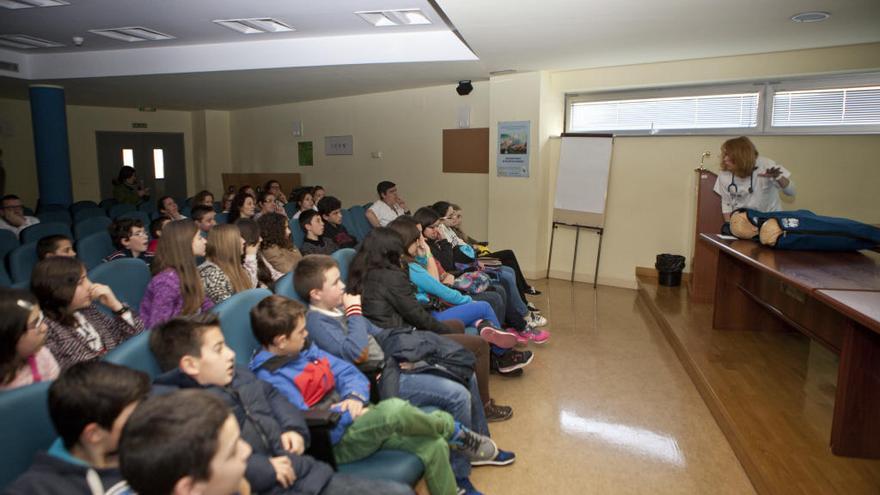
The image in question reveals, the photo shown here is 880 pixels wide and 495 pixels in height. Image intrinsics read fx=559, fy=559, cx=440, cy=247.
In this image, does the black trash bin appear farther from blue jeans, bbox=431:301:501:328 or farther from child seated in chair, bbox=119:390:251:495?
child seated in chair, bbox=119:390:251:495

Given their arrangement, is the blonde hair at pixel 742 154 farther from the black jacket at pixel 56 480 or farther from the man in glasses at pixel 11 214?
the man in glasses at pixel 11 214

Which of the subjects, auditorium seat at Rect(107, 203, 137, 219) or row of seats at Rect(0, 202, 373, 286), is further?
auditorium seat at Rect(107, 203, 137, 219)

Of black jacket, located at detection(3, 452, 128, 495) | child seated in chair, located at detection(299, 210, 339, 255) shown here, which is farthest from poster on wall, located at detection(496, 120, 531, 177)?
black jacket, located at detection(3, 452, 128, 495)

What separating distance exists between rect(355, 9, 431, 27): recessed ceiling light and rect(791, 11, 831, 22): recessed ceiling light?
9.16 ft

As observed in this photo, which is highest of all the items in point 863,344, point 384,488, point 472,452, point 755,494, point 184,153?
point 184,153

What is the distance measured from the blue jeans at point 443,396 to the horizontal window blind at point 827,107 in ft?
15.3

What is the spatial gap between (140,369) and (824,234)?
12.0 ft

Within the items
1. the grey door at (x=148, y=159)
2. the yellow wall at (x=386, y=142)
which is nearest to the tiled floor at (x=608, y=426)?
the yellow wall at (x=386, y=142)

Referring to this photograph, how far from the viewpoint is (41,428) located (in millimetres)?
1396

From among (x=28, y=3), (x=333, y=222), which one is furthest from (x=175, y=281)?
(x=28, y=3)

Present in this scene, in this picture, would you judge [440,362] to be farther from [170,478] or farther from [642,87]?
[642,87]

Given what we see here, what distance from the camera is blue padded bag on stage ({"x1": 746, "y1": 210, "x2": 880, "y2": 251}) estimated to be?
3307mm

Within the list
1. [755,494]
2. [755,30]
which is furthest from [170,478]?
[755,30]

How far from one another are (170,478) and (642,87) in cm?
599
